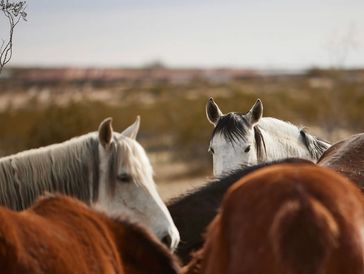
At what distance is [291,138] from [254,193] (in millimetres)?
Answer: 5003

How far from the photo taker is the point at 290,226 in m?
2.74

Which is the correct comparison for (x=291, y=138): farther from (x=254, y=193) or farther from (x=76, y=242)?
(x=254, y=193)

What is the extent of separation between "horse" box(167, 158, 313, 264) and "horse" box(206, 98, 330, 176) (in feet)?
5.97

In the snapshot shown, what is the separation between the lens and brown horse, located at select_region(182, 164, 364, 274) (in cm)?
273

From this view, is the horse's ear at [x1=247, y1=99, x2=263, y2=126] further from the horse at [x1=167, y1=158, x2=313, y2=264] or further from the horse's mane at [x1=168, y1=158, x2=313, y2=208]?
the horse's mane at [x1=168, y1=158, x2=313, y2=208]

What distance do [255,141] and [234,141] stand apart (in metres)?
0.28

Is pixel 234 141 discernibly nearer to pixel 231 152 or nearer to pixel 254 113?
pixel 231 152

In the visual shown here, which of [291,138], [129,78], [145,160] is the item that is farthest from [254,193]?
[129,78]

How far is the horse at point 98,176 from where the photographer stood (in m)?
5.36

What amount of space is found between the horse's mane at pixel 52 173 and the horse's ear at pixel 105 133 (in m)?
0.08

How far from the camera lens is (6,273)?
328 centimetres

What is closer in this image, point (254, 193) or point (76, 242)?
point (254, 193)

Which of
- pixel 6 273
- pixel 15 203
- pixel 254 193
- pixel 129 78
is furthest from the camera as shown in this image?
pixel 129 78

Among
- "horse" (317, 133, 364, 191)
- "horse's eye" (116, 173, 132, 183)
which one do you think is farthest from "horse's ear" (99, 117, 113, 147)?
"horse" (317, 133, 364, 191)
